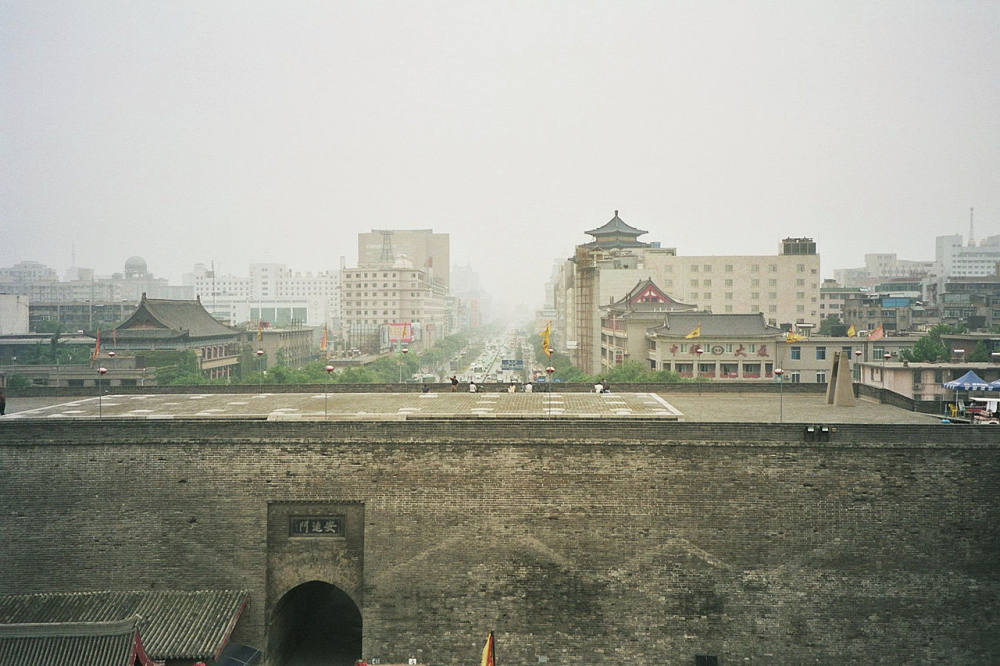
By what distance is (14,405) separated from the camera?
22547 mm

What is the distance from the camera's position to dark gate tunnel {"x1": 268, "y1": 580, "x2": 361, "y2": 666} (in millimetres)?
16797

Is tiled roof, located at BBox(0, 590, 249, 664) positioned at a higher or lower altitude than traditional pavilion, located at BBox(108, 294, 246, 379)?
lower

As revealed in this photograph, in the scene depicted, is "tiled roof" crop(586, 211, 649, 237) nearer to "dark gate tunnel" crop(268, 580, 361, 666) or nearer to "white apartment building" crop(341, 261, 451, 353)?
"white apartment building" crop(341, 261, 451, 353)

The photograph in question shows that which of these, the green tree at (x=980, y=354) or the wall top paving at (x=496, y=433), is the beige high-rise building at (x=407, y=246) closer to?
the green tree at (x=980, y=354)

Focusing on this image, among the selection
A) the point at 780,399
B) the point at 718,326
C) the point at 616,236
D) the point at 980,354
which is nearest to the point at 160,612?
the point at 780,399

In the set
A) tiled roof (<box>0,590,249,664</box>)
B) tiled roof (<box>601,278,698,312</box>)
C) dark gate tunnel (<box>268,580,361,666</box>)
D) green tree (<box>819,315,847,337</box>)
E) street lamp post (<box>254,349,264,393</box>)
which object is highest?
tiled roof (<box>601,278,698,312</box>)

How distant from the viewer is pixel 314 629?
1880cm

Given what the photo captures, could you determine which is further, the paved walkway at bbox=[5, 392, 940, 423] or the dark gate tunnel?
the paved walkway at bbox=[5, 392, 940, 423]

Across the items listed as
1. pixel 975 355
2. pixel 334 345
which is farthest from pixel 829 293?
pixel 334 345

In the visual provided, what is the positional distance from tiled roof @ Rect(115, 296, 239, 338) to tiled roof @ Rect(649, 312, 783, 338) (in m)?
31.4

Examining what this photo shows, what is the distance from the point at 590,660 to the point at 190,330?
42.0 meters

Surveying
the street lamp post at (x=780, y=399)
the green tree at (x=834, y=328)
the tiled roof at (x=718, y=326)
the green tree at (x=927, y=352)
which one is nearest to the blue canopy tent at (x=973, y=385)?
the street lamp post at (x=780, y=399)

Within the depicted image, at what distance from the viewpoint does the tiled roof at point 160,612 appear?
14.7 meters

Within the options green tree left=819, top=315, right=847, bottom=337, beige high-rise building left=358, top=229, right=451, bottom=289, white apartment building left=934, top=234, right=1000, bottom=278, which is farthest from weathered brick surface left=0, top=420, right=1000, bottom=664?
beige high-rise building left=358, top=229, right=451, bottom=289
